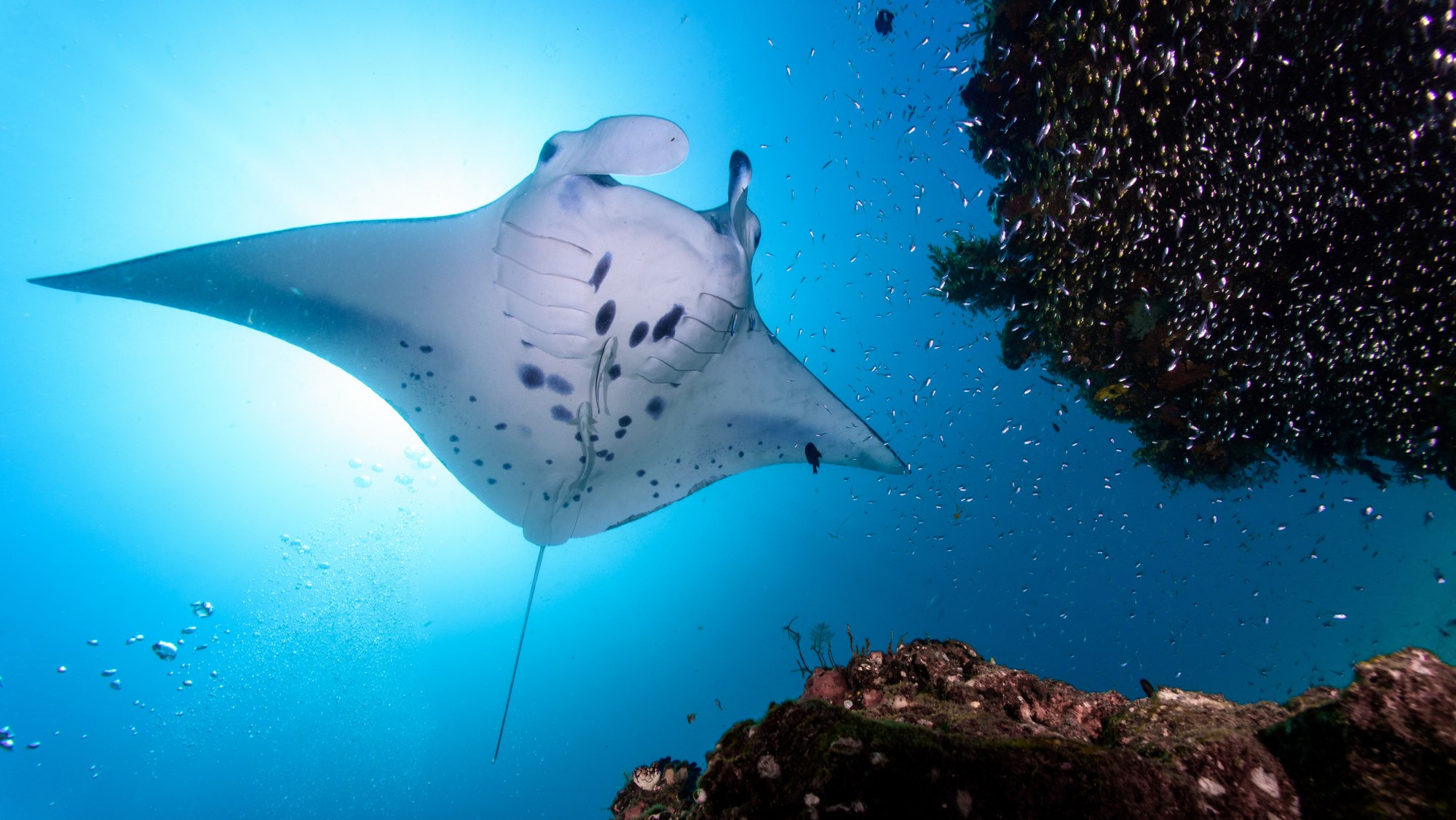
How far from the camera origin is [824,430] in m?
3.86

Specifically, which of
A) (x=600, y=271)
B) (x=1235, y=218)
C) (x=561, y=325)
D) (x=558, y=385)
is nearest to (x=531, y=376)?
(x=558, y=385)

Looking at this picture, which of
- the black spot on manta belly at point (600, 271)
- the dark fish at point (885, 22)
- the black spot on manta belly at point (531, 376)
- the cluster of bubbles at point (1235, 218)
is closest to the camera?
the black spot on manta belly at point (600, 271)

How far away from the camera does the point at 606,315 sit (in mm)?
2971

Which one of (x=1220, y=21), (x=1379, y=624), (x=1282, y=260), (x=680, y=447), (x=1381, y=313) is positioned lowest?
(x=680, y=447)

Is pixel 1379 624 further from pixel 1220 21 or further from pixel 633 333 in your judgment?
pixel 633 333

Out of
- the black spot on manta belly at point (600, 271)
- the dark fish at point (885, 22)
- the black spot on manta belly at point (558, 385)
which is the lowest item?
the black spot on manta belly at point (558, 385)

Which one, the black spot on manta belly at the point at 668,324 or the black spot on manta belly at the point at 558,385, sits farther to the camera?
the black spot on manta belly at the point at 558,385

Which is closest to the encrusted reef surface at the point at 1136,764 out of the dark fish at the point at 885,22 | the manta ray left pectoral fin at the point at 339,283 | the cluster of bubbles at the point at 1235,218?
the manta ray left pectoral fin at the point at 339,283

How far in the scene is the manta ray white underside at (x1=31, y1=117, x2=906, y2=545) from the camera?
2.65m

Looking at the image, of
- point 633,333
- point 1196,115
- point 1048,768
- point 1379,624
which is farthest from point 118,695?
point 1379,624

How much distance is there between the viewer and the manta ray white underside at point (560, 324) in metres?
2.65

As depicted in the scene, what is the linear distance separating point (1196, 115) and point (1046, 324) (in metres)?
2.17

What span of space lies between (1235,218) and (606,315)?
5571 mm

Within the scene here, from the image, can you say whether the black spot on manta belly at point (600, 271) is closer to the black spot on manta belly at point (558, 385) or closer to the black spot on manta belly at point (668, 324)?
the black spot on manta belly at point (668, 324)
